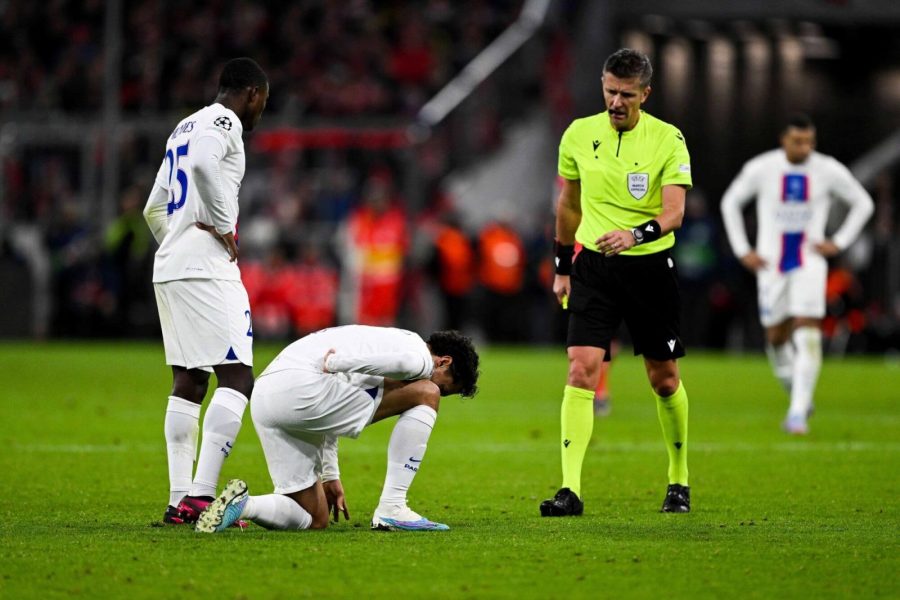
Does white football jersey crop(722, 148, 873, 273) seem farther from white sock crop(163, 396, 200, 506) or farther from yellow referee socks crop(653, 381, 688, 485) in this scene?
white sock crop(163, 396, 200, 506)

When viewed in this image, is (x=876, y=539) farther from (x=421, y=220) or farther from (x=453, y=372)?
(x=421, y=220)

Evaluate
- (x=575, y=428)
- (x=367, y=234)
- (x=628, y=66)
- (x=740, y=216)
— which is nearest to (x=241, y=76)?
(x=628, y=66)

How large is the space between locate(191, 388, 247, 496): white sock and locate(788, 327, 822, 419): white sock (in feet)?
20.3

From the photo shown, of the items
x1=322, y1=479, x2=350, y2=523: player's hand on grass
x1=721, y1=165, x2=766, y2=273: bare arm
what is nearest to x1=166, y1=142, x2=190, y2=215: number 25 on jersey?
x1=322, y1=479, x2=350, y2=523: player's hand on grass

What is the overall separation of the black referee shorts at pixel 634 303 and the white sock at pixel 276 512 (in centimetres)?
173

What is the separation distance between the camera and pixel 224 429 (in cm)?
697

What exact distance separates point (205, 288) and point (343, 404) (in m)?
0.90

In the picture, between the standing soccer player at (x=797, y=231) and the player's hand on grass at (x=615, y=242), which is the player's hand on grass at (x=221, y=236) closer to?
the player's hand on grass at (x=615, y=242)

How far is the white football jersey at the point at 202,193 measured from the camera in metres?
7.02

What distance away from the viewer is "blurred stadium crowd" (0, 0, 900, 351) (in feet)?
79.6

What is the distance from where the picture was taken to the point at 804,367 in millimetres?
12039

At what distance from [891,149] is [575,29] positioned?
5.95m

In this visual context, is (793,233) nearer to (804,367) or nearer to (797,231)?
(797,231)

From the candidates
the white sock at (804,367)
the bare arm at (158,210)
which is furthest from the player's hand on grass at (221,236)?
the white sock at (804,367)
